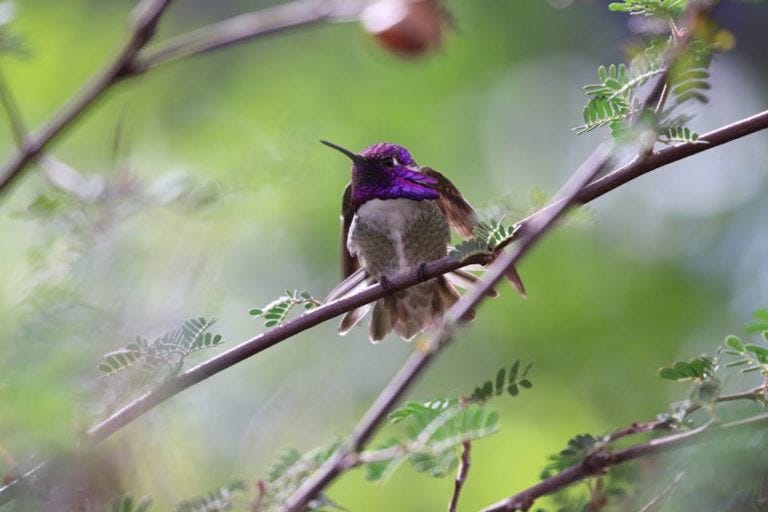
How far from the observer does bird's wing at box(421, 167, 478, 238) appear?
288 cm

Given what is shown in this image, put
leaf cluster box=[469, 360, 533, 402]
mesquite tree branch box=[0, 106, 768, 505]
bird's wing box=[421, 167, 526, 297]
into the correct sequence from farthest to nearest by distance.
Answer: bird's wing box=[421, 167, 526, 297] < leaf cluster box=[469, 360, 533, 402] < mesquite tree branch box=[0, 106, 768, 505]

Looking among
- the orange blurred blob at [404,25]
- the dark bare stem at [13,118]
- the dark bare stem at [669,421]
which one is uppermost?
the dark bare stem at [13,118]

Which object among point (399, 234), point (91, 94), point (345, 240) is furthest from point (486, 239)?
point (345, 240)

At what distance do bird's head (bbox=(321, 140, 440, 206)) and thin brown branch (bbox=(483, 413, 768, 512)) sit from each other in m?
2.03

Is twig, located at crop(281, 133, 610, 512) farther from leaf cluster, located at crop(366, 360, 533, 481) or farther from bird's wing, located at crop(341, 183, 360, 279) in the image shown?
bird's wing, located at crop(341, 183, 360, 279)

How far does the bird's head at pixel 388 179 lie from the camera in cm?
330

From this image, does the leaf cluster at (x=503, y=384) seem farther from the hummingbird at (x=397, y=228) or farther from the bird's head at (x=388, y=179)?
the bird's head at (x=388, y=179)

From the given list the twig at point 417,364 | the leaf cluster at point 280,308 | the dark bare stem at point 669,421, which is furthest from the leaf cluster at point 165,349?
the dark bare stem at point 669,421

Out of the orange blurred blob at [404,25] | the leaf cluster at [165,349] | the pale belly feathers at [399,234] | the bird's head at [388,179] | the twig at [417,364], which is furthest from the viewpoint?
the bird's head at [388,179]

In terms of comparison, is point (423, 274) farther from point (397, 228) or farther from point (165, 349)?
point (397, 228)

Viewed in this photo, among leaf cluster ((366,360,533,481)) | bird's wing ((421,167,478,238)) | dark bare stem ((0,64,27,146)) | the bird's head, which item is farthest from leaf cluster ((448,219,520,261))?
the bird's head

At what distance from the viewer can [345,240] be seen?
11.2ft

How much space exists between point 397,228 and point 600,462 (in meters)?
2.03

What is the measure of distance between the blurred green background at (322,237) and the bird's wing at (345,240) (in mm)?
250
